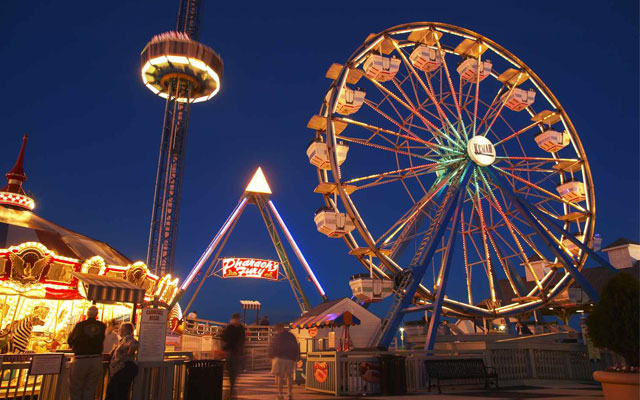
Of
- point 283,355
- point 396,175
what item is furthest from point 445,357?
point 396,175

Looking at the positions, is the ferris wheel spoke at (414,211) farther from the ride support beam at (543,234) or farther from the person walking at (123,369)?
the person walking at (123,369)

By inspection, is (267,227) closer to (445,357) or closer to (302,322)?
(302,322)

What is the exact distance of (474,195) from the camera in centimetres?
1877

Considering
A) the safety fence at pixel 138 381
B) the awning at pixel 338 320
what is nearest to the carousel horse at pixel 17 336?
the safety fence at pixel 138 381

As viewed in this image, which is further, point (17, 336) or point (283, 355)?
point (17, 336)

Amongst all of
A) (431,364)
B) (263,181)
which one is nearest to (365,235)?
(431,364)

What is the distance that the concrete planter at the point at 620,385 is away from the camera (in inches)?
226

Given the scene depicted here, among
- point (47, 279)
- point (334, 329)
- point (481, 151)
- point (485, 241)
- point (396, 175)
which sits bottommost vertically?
point (334, 329)

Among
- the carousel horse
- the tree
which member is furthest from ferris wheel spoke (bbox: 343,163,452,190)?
the carousel horse

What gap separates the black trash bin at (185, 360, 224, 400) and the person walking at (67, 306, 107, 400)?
4.45ft

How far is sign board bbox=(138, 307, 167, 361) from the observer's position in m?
7.21

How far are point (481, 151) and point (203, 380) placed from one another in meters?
14.2

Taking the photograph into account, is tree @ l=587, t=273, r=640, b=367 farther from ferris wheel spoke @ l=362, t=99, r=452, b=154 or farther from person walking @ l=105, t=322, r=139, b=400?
ferris wheel spoke @ l=362, t=99, r=452, b=154

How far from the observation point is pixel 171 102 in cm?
3416
